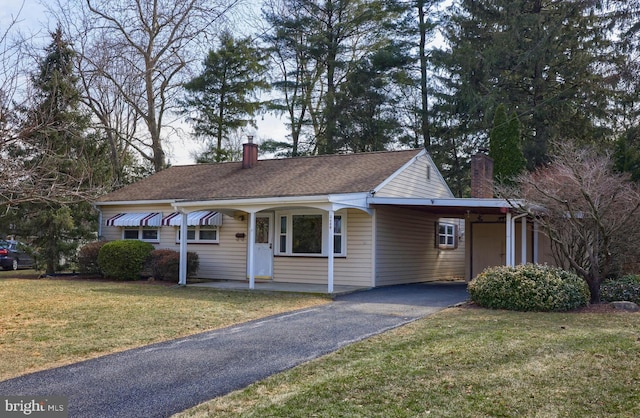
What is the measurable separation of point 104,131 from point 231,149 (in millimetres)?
7427

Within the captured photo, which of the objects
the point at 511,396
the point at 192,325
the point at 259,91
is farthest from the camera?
the point at 259,91

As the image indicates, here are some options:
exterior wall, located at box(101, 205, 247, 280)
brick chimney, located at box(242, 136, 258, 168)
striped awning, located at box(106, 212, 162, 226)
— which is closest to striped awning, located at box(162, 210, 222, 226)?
exterior wall, located at box(101, 205, 247, 280)

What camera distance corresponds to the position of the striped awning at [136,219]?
19156 millimetres

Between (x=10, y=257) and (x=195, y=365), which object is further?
(x=10, y=257)

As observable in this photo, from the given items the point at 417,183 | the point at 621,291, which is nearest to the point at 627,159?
the point at 417,183

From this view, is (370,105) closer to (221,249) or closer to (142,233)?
(221,249)

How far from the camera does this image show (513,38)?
25969 millimetres

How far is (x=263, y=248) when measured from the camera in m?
17.4

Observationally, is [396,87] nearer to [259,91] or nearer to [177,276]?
[259,91]

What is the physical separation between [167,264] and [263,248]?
9.72 ft

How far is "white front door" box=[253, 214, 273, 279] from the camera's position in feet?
57.0

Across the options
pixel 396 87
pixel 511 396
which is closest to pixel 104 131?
pixel 396 87

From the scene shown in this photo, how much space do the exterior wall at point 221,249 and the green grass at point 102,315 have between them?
2645 mm

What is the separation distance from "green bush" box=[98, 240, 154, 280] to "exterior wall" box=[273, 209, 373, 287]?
5120 millimetres
